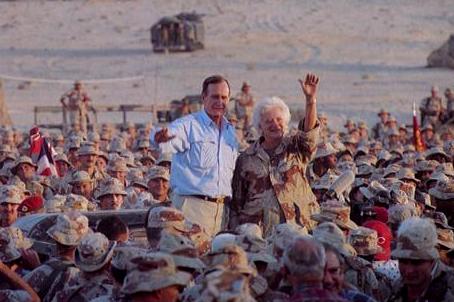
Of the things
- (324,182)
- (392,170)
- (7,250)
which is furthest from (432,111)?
(7,250)

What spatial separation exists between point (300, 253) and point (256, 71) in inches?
1966

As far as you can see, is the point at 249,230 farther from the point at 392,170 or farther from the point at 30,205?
the point at 392,170

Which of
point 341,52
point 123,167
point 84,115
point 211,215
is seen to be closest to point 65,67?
point 341,52

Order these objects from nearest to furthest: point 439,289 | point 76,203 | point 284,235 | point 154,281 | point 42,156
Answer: point 154,281
point 439,289
point 284,235
point 76,203
point 42,156

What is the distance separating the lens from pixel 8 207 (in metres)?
14.3

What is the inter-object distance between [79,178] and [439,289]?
326 inches

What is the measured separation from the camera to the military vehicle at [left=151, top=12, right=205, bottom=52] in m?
59.7

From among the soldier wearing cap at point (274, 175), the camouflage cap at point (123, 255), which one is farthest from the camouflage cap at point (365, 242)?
the camouflage cap at point (123, 255)

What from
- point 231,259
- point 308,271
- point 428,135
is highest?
point 308,271

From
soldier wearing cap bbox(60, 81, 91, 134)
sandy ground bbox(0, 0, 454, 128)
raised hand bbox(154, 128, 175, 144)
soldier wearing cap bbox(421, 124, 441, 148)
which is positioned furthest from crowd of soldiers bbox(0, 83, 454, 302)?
sandy ground bbox(0, 0, 454, 128)

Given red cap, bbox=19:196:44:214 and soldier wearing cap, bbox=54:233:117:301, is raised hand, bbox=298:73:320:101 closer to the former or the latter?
soldier wearing cap, bbox=54:233:117:301

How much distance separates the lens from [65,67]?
60.2 metres

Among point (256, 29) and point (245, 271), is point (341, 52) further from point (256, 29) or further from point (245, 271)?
point (245, 271)

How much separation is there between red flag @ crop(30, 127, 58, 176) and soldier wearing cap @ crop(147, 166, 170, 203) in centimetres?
303
